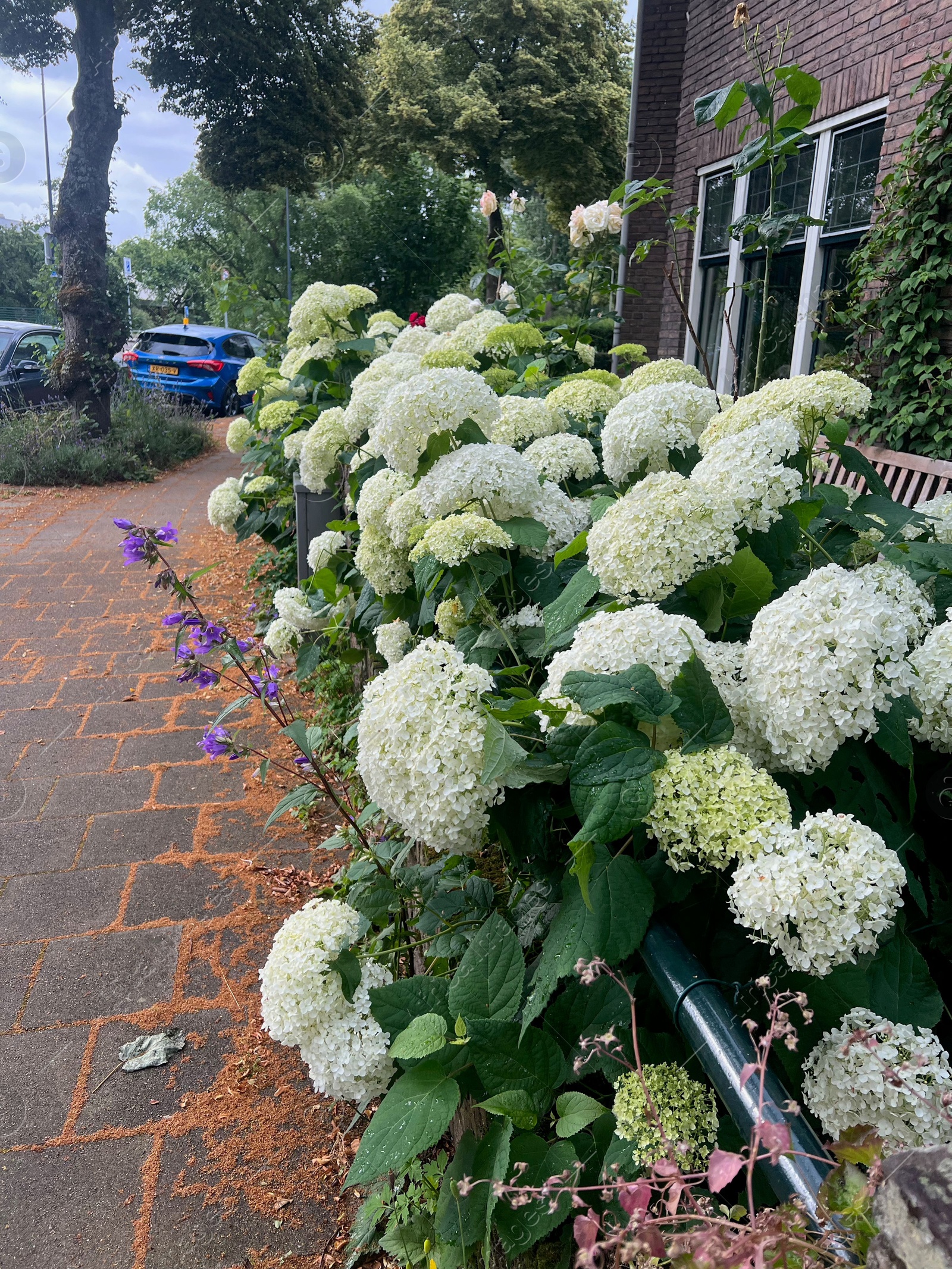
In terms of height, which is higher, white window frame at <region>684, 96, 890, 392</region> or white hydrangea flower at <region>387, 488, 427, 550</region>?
white window frame at <region>684, 96, 890, 392</region>

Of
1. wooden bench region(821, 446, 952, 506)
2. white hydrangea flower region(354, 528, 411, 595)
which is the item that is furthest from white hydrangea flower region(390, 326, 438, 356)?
Result: wooden bench region(821, 446, 952, 506)

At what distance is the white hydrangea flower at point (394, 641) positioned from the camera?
7.05ft

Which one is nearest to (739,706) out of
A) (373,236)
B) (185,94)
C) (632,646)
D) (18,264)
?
(632,646)

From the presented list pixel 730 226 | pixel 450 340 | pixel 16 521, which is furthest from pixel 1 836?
pixel 16 521

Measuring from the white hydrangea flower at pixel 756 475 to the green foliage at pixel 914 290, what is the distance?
167 inches

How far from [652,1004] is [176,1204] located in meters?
1.35

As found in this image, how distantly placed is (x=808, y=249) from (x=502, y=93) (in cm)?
1849

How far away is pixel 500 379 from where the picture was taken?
298 centimetres

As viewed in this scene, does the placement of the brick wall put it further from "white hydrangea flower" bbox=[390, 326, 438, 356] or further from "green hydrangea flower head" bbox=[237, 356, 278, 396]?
"white hydrangea flower" bbox=[390, 326, 438, 356]

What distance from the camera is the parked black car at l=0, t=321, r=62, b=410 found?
1170 cm

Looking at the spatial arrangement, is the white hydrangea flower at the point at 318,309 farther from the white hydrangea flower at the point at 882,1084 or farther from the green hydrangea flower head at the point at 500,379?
the white hydrangea flower at the point at 882,1084

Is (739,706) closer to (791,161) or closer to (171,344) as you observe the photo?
(791,161)

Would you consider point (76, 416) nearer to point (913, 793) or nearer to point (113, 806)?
point (113, 806)

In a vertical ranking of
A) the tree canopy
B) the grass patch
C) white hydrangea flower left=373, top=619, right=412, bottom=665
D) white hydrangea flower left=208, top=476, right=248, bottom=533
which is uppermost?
the tree canopy
